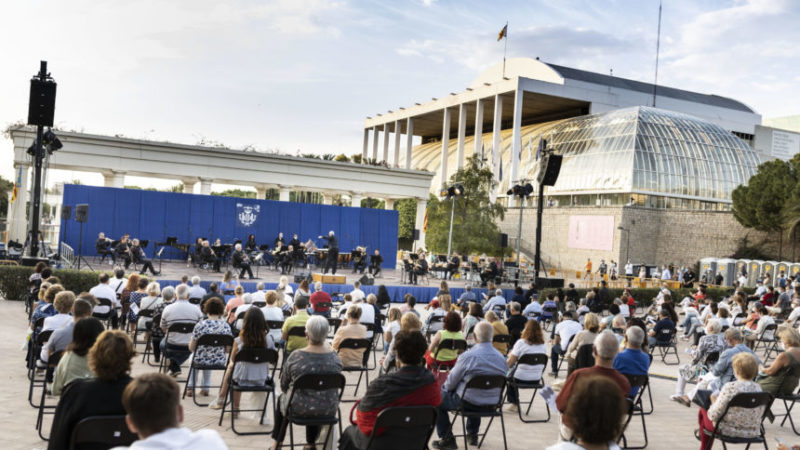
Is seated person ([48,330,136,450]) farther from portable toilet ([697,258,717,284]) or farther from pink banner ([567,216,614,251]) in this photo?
pink banner ([567,216,614,251])

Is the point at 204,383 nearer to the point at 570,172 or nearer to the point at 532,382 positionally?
the point at 532,382

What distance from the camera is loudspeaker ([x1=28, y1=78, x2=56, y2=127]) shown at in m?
16.3

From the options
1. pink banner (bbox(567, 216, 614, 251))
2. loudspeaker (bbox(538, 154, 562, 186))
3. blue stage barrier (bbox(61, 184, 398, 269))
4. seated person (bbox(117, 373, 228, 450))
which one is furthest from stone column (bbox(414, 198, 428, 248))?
seated person (bbox(117, 373, 228, 450))

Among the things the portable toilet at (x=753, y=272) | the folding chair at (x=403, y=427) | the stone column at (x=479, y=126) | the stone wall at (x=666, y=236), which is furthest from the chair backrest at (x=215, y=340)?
the stone column at (x=479, y=126)

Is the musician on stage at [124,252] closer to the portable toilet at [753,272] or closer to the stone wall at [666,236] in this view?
the portable toilet at [753,272]

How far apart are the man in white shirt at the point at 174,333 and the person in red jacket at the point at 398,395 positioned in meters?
4.17

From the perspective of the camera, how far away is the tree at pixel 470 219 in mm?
39719

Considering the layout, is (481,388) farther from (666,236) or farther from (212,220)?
(666,236)

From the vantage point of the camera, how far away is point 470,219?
40.6 m

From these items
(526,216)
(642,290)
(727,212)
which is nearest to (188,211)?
(642,290)

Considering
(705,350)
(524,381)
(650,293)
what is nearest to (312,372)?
(524,381)

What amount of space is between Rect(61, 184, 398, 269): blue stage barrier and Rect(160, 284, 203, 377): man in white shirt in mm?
21161

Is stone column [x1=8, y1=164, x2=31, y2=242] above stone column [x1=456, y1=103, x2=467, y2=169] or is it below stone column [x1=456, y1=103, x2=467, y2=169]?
below

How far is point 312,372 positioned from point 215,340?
7.53ft
